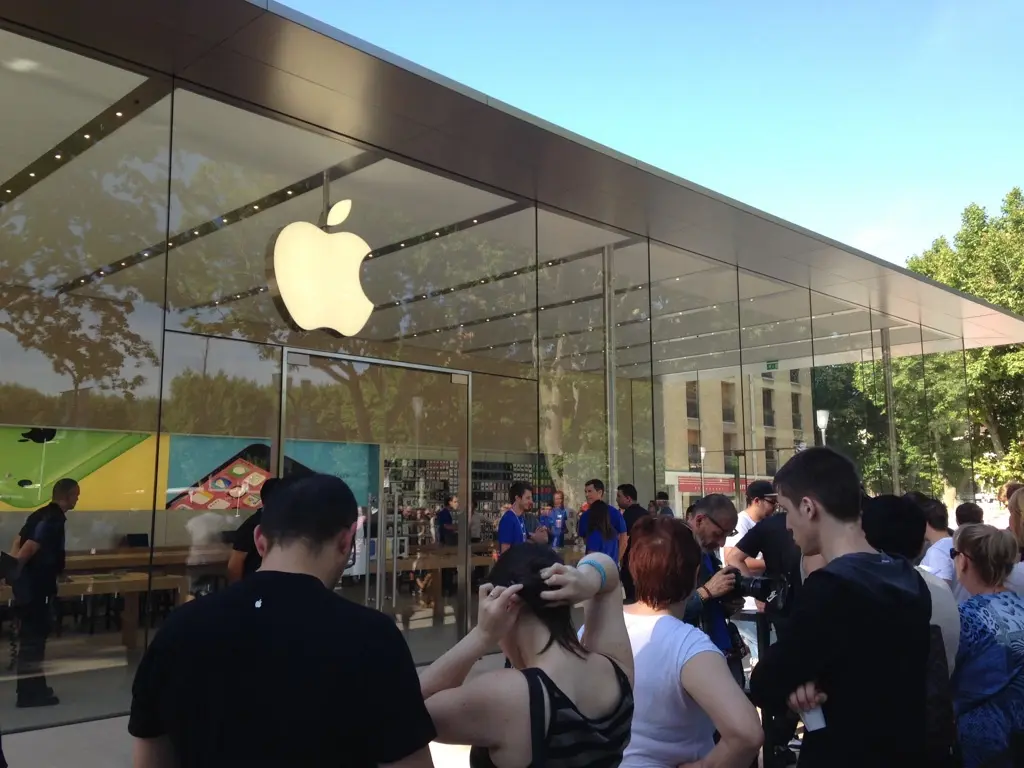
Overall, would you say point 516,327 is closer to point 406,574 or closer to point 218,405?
point 406,574

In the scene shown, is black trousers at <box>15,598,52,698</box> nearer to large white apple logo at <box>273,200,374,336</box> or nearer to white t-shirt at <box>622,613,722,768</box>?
large white apple logo at <box>273,200,374,336</box>

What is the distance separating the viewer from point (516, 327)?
9.65 m

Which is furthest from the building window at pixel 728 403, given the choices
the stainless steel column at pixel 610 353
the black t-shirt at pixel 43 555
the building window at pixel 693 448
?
the black t-shirt at pixel 43 555

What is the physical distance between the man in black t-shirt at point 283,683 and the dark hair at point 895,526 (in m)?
2.11

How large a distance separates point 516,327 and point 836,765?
7796 millimetres

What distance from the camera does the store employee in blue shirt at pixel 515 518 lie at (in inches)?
336

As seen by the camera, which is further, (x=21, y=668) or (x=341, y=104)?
(x=341, y=104)

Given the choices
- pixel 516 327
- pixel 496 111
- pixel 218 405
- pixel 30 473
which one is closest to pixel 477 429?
pixel 516 327

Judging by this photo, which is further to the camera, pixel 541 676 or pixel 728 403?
pixel 728 403

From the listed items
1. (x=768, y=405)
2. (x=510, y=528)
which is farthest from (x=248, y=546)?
(x=768, y=405)

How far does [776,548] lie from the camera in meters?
Answer: 4.66

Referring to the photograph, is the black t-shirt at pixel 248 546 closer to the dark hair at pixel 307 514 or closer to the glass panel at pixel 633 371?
the dark hair at pixel 307 514

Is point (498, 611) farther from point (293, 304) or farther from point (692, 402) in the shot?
point (692, 402)

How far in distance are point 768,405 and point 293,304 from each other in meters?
8.58
